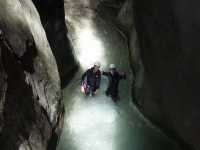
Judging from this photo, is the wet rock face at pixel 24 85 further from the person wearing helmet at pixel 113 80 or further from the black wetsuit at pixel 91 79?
the person wearing helmet at pixel 113 80

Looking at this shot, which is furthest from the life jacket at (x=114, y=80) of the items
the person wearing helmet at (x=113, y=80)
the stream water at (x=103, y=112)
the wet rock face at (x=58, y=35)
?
the wet rock face at (x=58, y=35)

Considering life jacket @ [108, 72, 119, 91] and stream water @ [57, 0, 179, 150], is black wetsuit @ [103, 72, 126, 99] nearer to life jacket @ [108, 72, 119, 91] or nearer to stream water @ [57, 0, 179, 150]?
life jacket @ [108, 72, 119, 91]

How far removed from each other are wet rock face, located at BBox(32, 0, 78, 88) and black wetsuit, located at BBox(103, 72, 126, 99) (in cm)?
149

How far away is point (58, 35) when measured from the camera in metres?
6.70

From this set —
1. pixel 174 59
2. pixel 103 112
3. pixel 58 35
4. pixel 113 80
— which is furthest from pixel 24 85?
pixel 103 112

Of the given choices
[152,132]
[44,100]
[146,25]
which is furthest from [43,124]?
[152,132]

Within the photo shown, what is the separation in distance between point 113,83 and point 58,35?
7.87ft

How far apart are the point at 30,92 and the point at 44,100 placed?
0.66 meters

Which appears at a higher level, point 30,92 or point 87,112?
point 30,92

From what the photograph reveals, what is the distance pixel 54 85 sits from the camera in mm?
4684

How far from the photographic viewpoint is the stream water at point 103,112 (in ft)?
20.2

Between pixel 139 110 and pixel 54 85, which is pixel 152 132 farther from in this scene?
pixel 54 85

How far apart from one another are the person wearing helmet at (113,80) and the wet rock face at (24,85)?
255 centimetres

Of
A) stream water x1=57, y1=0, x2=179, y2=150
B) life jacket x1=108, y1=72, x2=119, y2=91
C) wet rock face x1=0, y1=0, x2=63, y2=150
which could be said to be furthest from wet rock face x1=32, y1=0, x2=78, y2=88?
life jacket x1=108, y1=72, x2=119, y2=91
